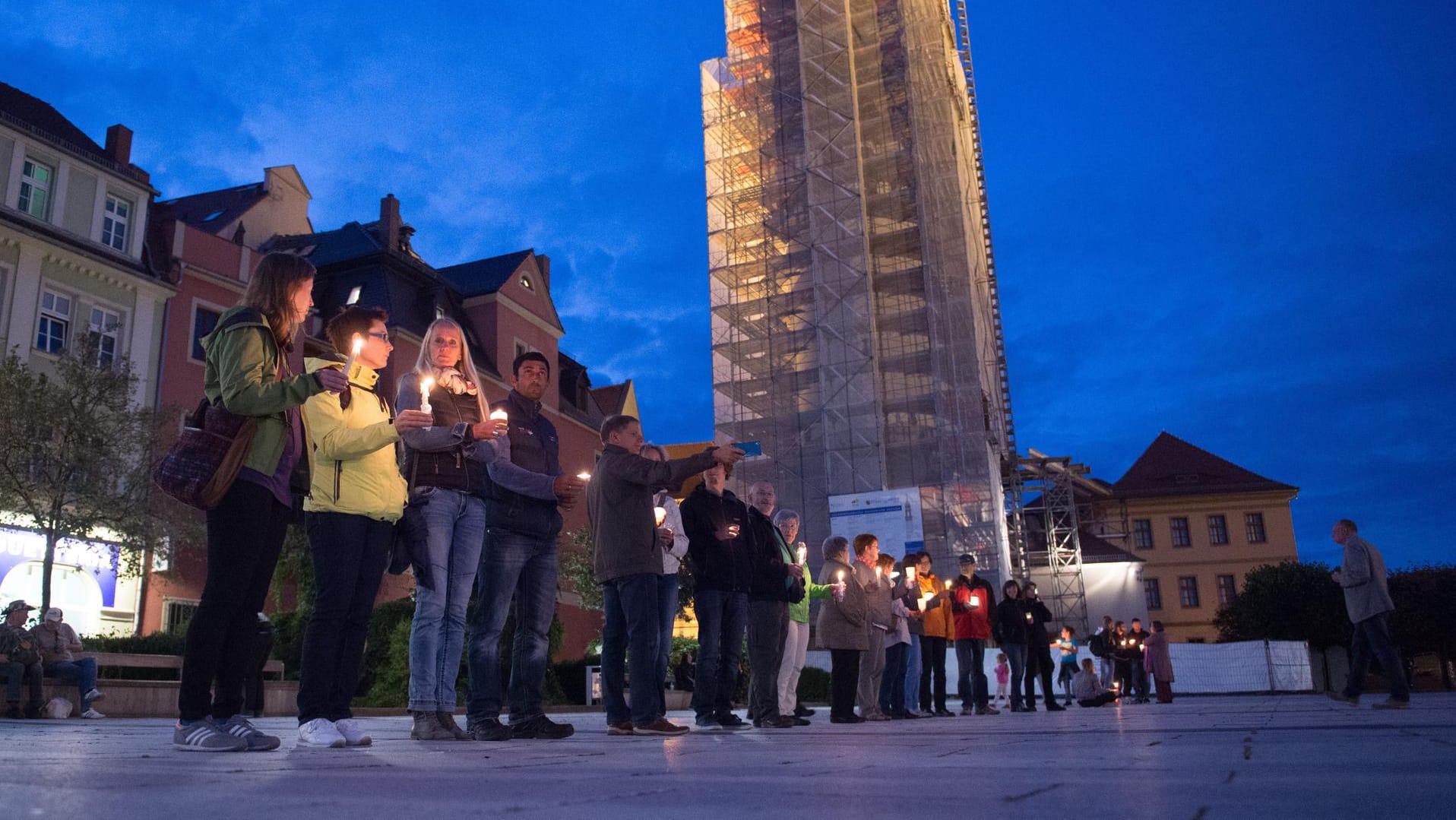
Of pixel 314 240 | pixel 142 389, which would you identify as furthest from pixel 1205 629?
pixel 142 389

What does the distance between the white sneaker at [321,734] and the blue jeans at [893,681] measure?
6.63m

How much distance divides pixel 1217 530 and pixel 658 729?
5809 centimetres

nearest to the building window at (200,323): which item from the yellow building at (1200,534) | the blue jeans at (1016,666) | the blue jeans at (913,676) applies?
the blue jeans at (913,676)

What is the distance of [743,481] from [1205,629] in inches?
1389

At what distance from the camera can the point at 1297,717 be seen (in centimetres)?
693

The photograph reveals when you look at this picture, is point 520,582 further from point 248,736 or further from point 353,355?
point 248,736

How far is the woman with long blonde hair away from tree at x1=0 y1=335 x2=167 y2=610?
1544 centimetres

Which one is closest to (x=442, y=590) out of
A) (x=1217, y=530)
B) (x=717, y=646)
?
(x=717, y=646)

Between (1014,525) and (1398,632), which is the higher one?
(1014,525)

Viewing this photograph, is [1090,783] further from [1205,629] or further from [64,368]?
[1205,629]

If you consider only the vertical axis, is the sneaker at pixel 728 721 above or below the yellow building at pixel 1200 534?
below

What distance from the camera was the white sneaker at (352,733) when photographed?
424 centimetres

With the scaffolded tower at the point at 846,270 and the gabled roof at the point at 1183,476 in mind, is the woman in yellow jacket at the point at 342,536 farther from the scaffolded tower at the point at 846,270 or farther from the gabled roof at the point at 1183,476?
the gabled roof at the point at 1183,476

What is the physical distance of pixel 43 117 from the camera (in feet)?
80.0
